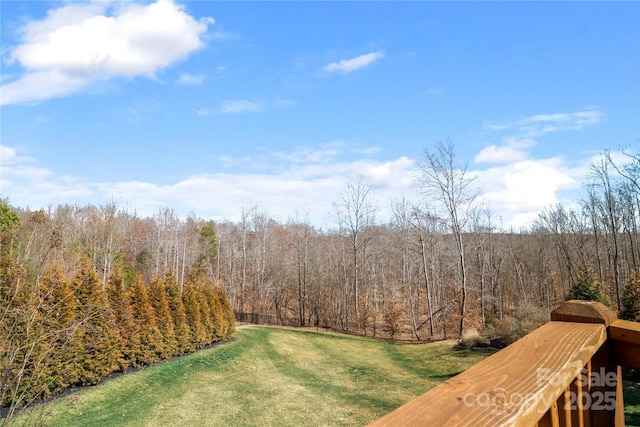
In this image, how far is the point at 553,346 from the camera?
43.6 inches

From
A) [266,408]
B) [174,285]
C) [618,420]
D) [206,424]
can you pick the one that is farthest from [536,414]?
[174,285]

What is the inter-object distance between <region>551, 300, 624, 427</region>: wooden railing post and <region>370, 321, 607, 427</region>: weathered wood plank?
228 millimetres

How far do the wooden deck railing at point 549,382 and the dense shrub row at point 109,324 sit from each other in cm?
669

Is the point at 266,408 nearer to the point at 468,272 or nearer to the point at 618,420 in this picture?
the point at 618,420

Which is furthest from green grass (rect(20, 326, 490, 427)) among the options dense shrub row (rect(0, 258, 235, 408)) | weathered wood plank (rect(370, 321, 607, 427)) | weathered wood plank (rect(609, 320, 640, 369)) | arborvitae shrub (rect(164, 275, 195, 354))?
weathered wood plank (rect(609, 320, 640, 369))

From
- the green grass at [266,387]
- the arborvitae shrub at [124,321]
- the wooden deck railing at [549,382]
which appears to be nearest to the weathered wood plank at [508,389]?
the wooden deck railing at [549,382]

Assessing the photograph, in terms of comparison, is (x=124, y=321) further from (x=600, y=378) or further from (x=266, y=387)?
(x=600, y=378)

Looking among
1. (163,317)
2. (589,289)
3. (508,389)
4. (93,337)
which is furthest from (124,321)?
(589,289)

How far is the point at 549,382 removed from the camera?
0.86 metres

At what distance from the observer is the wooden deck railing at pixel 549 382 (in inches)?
27.8

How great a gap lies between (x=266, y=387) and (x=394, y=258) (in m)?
26.4

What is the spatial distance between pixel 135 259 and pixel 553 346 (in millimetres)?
38675

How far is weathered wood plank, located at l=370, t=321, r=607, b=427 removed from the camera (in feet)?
2.25

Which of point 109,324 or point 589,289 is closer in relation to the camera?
point 109,324
